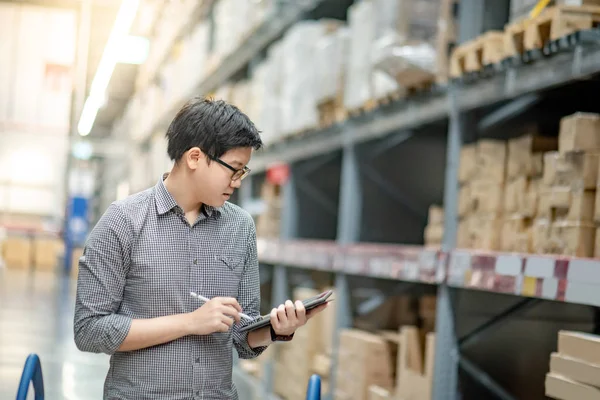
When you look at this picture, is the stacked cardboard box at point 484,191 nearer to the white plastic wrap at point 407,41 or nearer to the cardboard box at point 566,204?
the cardboard box at point 566,204

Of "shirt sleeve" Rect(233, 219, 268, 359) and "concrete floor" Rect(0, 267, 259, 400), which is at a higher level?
"shirt sleeve" Rect(233, 219, 268, 359)

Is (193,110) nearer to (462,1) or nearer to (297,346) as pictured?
(462,1)

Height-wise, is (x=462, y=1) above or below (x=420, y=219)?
above

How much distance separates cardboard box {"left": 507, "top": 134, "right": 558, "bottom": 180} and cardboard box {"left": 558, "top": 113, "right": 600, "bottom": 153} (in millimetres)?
520

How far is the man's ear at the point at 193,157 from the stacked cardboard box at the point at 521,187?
188 cm

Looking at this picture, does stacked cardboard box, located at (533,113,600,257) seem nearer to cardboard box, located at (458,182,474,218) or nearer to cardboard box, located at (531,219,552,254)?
cardboard box, located at (531,219,552,254)

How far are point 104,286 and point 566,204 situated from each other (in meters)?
1.96

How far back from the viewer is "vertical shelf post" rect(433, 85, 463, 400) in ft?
13.8

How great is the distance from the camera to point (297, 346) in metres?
6.19

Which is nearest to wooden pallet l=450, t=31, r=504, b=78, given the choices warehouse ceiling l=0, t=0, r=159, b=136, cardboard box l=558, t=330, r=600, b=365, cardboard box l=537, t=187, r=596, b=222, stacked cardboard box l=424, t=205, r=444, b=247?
cardboard box l=537, t=187, r=596, b=222

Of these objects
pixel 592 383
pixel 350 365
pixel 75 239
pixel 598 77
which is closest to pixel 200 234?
pixel 592 383

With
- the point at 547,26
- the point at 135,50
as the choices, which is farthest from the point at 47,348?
the point at 135,50

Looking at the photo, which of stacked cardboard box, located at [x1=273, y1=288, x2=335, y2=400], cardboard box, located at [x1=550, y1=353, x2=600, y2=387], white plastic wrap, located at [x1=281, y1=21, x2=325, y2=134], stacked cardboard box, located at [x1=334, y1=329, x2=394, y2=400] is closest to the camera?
cardboard box, located at [x1=550, y1=353, x2=600, y2=387]

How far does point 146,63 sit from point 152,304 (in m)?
14.6
